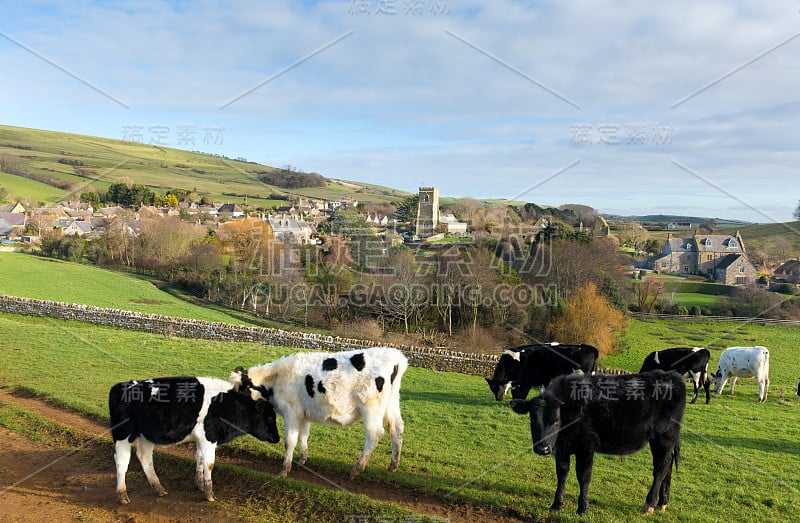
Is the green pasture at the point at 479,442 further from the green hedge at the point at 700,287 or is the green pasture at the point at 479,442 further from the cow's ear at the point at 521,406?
the green hedge at the point at 700,287

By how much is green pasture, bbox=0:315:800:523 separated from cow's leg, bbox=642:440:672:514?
255mm

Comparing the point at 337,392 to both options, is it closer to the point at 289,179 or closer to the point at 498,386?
the point at 498,386

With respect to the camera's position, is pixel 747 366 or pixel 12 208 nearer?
pixel 747 366

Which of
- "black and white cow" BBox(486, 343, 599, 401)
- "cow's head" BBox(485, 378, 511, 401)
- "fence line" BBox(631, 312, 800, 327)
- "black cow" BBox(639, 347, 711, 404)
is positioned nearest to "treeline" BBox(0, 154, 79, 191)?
"fence line" BBox(631, 312, 800, 327)

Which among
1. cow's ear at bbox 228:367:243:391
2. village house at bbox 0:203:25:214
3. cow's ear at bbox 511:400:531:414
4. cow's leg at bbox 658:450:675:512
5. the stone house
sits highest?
village house at bbox 0:203:25:214

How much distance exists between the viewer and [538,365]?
14.9 meters

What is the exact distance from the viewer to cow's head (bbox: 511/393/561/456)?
7.78 meters

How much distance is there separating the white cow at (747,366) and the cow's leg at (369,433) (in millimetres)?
15989

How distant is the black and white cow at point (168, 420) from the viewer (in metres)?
8.13

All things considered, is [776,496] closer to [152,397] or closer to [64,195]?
[152,397]

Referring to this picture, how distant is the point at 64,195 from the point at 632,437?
123 m

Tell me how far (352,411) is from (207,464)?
8.54 feet

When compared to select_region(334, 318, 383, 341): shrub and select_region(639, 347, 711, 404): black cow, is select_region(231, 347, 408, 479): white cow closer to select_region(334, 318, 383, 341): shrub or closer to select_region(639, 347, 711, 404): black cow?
select_region(639, 347, 711, 404): black cow

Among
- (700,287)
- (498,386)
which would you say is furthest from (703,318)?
(498,386)
